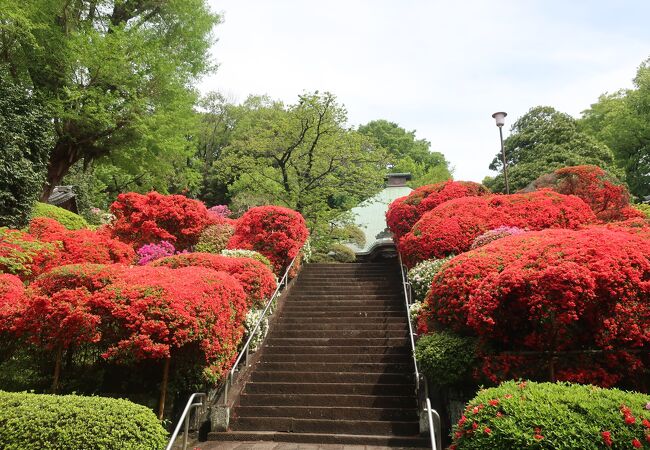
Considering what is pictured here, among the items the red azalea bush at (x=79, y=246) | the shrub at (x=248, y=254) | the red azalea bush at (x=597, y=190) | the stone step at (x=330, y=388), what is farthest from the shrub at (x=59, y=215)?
the red azalea bush at (x=597, y=190)

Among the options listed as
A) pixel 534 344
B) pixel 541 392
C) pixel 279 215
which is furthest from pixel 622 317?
pixel 279 215

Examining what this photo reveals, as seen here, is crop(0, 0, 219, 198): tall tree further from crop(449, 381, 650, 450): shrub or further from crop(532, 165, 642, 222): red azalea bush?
crop(449, 381, 650, 450): shrub

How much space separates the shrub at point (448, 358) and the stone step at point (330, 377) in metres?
1.52

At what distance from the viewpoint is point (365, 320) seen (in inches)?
459

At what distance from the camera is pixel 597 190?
45.1 feet

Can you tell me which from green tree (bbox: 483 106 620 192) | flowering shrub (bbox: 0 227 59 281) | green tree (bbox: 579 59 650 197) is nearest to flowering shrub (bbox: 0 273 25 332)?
flowering shrub (bbox: 0 227 59 281)

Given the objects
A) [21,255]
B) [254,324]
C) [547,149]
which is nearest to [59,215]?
[21,255]

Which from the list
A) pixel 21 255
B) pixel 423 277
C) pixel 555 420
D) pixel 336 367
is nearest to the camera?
pixel 555 420

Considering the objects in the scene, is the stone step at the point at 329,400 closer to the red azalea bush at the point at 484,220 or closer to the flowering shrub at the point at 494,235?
the flowering shrub at the point at 494,235

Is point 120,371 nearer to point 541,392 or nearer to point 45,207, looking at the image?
point 541,392

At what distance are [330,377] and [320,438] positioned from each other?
73.1 inches

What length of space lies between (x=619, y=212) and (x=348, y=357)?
916 cm

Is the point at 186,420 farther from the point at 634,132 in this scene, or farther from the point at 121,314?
the point at 634,132

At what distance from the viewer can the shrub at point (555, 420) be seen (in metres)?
4.28
